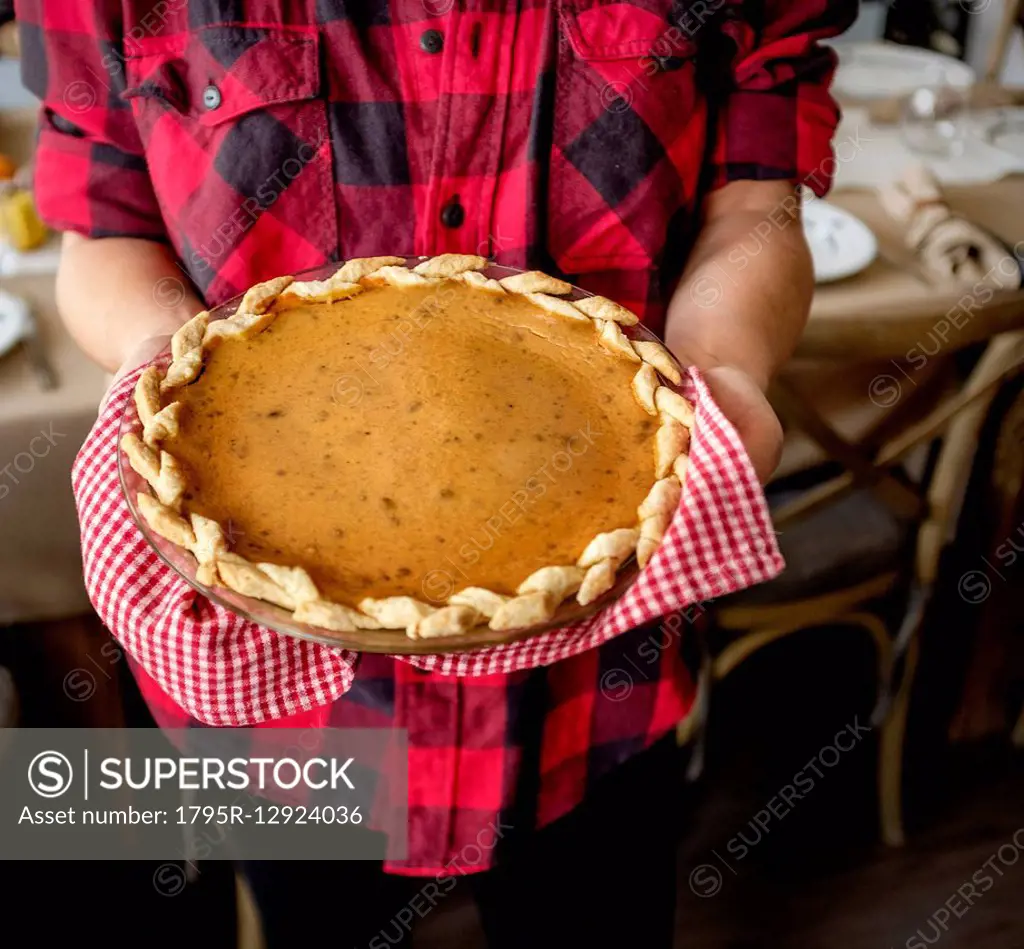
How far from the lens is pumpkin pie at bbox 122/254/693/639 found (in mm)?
619

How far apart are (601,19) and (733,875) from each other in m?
1.32

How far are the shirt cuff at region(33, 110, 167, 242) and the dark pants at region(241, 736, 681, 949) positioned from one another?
2.04 ft

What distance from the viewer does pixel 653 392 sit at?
0.74 m

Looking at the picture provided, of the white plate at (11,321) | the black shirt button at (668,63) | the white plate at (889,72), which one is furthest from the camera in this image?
the white plate at (889,72)

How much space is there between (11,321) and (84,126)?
47 cm

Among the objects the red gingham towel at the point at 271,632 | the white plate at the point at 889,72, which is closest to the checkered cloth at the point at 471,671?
the red gingham towel at the point at 271,632

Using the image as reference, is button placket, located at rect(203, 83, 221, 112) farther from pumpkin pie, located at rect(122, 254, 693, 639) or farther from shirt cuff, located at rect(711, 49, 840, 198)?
shirt cuff, located at rect(711, 49, 840, 198)

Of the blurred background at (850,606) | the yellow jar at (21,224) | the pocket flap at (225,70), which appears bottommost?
the blurred background at (850,606)

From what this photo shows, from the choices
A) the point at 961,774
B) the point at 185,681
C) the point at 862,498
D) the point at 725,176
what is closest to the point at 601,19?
the point at 725,176

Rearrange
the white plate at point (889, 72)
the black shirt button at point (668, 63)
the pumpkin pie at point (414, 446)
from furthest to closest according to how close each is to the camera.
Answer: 1. the white plate at point (889, 72)
2. the black shirt button at point (668, 63)
3. the pumpkin pie at point (414, 446)

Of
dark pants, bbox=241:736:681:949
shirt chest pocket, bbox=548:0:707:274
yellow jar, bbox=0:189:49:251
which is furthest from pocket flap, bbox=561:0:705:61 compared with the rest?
yellow jar, bbox=0:189:49:251

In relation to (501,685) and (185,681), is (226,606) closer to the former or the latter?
(185,681)

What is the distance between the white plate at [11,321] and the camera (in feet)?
3.94

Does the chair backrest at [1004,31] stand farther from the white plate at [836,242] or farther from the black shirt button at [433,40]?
the black shirt button at [433,40]
